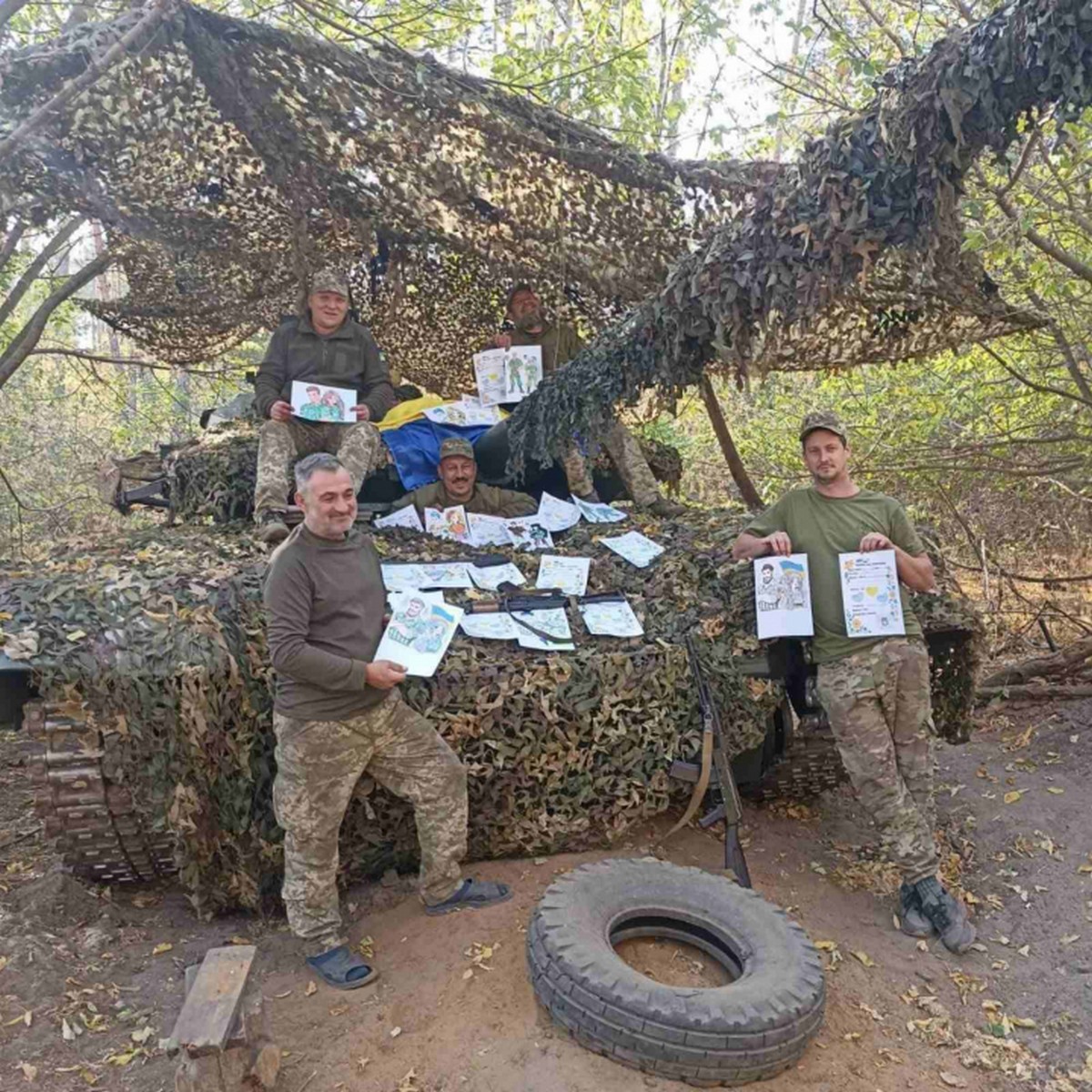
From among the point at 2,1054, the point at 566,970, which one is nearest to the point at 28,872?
the point at 2,1054

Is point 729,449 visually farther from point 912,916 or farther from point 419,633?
point 419,633

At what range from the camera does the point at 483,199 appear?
573 centimetres

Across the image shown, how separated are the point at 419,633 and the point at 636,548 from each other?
1915 millimetres

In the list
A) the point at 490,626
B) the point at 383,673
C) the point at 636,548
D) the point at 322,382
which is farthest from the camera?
the point at 322,382

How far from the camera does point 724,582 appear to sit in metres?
4.79

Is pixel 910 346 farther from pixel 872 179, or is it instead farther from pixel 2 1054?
pixel 2 1054

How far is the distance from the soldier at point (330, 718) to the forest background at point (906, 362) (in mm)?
2640

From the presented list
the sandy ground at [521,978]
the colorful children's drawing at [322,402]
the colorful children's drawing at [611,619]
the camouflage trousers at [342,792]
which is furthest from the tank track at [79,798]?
the colorful children's drawing at [322,402]

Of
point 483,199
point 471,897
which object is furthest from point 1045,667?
point 483,199

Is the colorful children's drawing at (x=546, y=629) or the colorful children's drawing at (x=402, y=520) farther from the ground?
the colorful children's drawing at (x=402, y=520)

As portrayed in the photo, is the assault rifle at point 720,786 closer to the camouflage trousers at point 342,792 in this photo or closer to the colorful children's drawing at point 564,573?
the colorful children's drawing at point 564,573

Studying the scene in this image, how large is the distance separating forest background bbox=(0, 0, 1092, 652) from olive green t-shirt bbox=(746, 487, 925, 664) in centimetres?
100

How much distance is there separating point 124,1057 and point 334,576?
1.97 m

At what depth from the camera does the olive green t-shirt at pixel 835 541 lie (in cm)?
414
